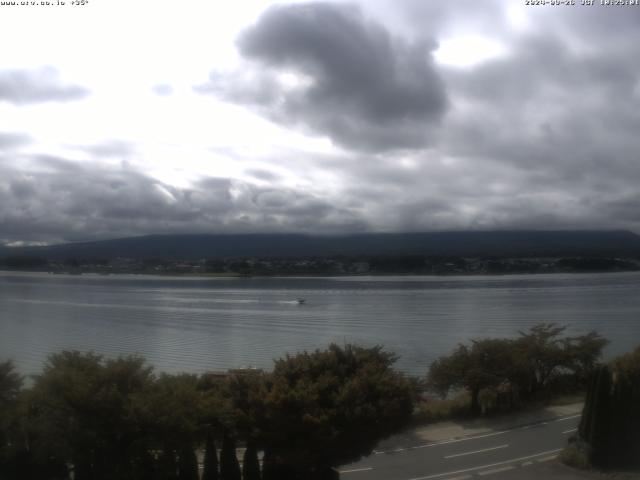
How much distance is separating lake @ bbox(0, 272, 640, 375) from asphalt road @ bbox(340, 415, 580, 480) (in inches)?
496

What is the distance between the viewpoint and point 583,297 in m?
70.1

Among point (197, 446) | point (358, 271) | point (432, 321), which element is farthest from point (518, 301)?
point (197, 446)

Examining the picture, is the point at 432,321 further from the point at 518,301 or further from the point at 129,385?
the point at 129,385

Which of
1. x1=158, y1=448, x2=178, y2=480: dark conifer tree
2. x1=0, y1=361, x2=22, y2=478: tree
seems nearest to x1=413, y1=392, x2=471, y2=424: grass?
x1=158, y1=448, x2=178, y2=480: dark conifer tree

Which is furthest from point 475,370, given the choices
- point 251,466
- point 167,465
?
point 167,465

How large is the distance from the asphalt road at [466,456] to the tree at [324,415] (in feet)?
4.45

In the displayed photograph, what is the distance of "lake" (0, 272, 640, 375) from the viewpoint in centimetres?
3431

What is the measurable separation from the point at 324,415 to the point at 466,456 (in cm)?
447

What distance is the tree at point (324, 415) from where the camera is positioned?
11.3 m

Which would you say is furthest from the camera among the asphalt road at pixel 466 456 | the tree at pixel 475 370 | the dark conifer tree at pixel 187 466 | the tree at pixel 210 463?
the tree at pixel 475 370

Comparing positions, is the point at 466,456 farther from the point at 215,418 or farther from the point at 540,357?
the point at 540,357

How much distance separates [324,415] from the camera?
1126 cm

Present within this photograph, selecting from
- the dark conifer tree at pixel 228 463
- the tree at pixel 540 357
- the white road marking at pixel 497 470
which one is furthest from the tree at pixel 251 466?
the tree at pixel 540 357

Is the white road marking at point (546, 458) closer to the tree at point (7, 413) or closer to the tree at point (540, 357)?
the tree at point (540, 357)
